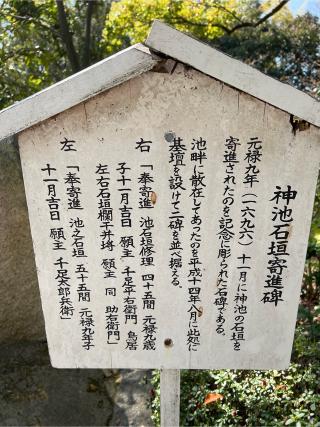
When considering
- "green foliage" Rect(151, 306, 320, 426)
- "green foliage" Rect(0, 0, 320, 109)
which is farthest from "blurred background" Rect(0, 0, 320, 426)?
"green foliage" Rect(0, 0, 320, 109)

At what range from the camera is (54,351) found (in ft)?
7.36

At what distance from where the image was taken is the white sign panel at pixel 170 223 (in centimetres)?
173

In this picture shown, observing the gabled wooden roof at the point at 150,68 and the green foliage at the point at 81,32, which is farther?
the green foliage at the point at 81,32

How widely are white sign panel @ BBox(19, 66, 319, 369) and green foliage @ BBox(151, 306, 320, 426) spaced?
2.87ft

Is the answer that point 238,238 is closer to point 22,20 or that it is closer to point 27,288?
point 27,288

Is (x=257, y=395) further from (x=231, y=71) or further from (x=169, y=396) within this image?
(x=231, y=71)

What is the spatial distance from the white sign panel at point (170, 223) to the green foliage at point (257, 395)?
0.88 meters

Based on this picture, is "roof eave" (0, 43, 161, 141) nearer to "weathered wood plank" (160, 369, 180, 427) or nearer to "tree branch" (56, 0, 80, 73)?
"weathered wood plank" (160, 369, 180, 427)

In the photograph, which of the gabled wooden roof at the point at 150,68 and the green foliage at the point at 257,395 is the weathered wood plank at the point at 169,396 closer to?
the green foliage at the point at 257,395

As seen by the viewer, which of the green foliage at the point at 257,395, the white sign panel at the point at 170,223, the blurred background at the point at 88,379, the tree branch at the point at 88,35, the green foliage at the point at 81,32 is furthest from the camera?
the tree branch at the point at 88,35

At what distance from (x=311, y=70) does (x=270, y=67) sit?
3.74 feet

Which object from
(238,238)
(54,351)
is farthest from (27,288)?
(238,238)

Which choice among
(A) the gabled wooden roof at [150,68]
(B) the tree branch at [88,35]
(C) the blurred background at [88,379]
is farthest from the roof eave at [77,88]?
(B) the tree branch at [88,35]

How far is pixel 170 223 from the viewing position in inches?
75.5
